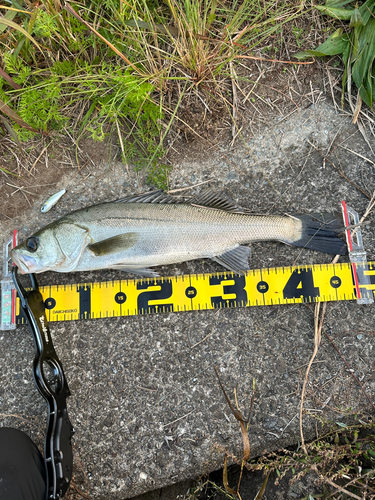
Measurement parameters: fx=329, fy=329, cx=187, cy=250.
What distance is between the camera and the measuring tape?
3400mm

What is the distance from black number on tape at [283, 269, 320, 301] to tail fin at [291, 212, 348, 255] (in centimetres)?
30

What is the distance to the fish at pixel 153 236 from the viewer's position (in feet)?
10.5

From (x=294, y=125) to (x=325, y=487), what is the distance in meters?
3.63

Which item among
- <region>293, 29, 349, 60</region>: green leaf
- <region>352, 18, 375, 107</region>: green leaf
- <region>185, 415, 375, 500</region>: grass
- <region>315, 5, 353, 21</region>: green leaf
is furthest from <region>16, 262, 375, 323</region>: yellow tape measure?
<region>315, 5, 353, 21</region>: green leaf

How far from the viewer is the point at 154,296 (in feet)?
11.2

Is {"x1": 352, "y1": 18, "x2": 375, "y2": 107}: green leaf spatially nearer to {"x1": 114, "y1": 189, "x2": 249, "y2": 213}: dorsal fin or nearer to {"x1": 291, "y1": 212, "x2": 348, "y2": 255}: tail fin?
{"x1": 291, "y1": 212, "x2": 348, "y2": 255}: tail fin

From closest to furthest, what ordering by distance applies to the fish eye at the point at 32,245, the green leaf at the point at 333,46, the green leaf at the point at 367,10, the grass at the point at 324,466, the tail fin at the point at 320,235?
the grass at the point at 324,466 → the fish eye at the point at 32,245 → the tail fin at the point at 320,235 → the green leaf at the point at 367,10 → the green leaf at the point at 333,46

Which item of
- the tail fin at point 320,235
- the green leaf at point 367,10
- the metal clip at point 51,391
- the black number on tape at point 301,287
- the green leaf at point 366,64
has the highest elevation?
the green leaf at point 367,10

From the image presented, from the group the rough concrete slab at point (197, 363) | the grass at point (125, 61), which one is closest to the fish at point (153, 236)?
the rough concrete slab at point (197, 363)

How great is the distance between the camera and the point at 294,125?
3.70m

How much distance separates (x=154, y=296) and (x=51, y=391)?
4.22 feet

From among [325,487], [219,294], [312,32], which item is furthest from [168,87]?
[325,487]

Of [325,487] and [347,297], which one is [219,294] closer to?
[347,297]

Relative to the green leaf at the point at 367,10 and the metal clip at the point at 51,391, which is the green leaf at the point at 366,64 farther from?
the metal clip at the point at 51,391
